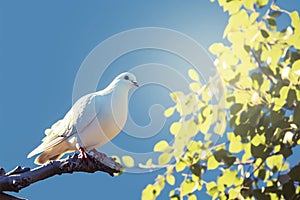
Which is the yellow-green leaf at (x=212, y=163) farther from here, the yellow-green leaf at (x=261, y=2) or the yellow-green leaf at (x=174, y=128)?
the yellow-green leaf at (x=261, y=2)

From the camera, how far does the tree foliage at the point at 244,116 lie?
→ 0.53m

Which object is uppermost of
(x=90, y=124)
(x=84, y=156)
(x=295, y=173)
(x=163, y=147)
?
(x=90, y=124)

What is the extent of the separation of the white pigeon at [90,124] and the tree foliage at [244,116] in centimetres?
34

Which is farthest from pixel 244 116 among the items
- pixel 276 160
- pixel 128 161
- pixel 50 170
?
pixel 50 170

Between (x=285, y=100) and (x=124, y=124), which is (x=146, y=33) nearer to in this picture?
(x=124, y=124)

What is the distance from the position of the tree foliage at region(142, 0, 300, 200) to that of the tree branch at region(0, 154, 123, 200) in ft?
0.62

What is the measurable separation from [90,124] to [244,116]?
491 millimetres

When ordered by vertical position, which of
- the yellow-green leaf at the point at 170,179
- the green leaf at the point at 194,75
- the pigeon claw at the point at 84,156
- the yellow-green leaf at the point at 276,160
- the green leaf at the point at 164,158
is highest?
the pigeon claw at the point at 84,156

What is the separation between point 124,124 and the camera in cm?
96

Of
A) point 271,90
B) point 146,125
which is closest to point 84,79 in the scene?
point 146,125

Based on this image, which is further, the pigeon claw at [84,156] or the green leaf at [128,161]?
the pigeon claw at [84,156]

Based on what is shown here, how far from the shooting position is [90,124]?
974 millimetres

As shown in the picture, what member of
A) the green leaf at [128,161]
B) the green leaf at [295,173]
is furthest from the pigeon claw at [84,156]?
the green leaf at [295,173]

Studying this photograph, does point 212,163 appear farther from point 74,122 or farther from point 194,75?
point 74,122
